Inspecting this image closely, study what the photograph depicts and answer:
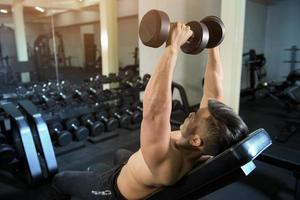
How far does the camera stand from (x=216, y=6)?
13.5 feet

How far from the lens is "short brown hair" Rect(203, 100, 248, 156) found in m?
0.91

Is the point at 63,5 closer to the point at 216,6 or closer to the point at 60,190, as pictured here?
the point at 216,6

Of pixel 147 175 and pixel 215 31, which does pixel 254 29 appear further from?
pixel 147 175

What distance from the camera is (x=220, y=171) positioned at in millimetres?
913

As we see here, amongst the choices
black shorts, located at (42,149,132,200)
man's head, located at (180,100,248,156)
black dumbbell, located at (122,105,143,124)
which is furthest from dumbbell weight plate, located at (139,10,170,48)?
black dumbbell, located at (122,105,143,124)

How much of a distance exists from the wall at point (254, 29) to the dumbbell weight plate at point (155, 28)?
5.30m

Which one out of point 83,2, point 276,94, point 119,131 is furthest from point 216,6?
point 119,131

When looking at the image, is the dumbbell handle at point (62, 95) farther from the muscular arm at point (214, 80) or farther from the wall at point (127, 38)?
the wall at point (127, 38)

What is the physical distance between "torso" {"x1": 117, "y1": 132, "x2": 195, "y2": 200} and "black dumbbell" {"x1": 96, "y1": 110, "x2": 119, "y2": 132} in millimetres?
2036

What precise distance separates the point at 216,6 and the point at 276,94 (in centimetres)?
185

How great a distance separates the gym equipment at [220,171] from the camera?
0.87 meters

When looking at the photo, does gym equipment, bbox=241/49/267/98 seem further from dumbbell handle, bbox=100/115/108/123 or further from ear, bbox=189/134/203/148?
ear, bbox=189/134/203/148

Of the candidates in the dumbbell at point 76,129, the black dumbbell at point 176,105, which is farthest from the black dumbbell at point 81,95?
the black dumbbell at point 176,105

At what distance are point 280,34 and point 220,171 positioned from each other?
6.29 m
